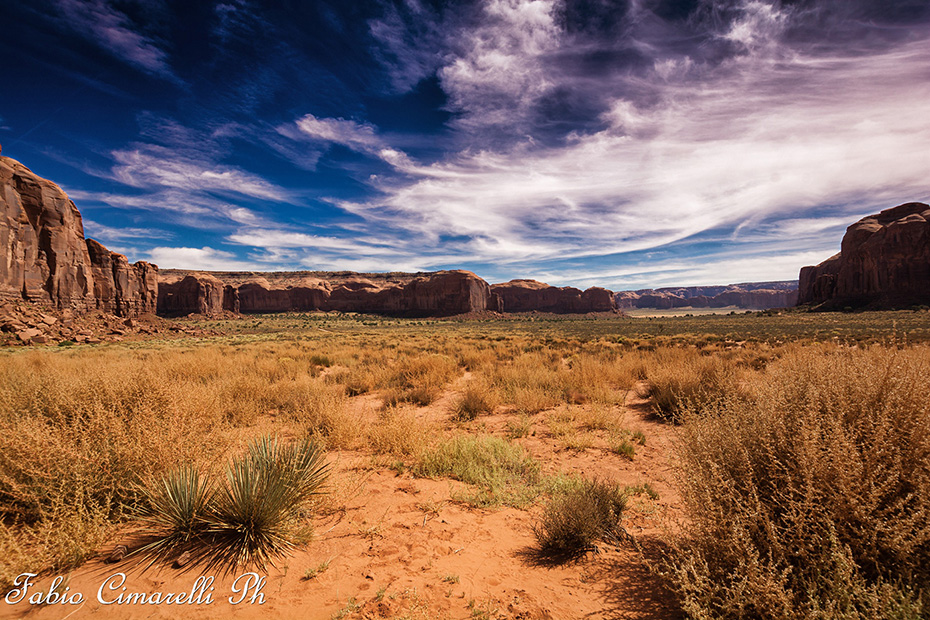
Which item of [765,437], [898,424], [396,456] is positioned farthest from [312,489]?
[898,424]

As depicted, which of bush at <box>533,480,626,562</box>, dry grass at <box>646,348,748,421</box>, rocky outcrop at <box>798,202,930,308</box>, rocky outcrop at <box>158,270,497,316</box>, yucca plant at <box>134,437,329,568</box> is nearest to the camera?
yucca plant at <box>134,437,329,568</box>

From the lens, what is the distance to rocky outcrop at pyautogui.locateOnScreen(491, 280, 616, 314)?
116 metres

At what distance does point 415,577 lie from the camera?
107 inches

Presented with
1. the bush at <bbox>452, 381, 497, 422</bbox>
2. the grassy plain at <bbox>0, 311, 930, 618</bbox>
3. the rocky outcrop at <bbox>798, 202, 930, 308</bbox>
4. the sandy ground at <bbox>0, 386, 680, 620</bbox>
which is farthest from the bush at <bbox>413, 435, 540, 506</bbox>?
the rocky outcrop at <bbox>798, 202, 930, 308</bbox>

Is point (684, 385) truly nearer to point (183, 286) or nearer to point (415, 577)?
point (415, 577)

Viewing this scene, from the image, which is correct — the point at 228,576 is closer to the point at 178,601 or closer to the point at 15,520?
the point at 178,601

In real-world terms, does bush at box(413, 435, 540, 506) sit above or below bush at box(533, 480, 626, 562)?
below

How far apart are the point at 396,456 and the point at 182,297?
9779 centimetres

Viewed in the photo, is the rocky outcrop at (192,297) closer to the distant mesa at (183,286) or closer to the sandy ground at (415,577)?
the distant mesa at (183,286)

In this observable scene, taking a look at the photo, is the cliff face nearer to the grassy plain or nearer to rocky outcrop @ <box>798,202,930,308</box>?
the grassy plain

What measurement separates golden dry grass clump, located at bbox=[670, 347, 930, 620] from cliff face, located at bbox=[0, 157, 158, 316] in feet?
127

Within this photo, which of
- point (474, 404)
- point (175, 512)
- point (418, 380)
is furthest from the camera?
point (418, 380)

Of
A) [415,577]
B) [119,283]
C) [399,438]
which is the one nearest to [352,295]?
[119,283]

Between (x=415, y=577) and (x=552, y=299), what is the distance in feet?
392
